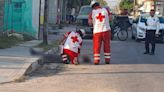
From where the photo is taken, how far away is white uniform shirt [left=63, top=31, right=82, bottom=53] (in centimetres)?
1565

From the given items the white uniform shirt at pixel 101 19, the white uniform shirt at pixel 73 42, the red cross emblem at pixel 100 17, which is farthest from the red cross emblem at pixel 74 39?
the red cross emblem at pixel 100 17

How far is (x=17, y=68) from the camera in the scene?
43.6ft

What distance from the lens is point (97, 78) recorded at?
1273cm

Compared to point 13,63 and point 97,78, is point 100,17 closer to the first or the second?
point 13,63

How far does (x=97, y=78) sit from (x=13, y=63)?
2.57m

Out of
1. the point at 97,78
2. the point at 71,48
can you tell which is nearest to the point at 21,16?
the point at 71,48

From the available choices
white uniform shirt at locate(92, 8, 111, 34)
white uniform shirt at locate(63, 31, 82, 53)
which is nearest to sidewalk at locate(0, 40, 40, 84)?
white uniform shirt at locate(63, 31, 82, 53)

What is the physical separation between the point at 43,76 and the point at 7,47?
19.7ft

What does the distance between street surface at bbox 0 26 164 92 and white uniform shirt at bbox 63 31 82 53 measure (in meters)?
0.55

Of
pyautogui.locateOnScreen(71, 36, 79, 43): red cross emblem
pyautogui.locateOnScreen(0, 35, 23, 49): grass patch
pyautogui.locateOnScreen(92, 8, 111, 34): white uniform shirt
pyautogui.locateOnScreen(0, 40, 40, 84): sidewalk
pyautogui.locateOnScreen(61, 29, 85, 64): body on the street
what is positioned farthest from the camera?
pyautogui.locateOnScreen(0, 35, 23, 49): grass patch

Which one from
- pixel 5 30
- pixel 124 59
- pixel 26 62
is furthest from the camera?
pixel 5 30

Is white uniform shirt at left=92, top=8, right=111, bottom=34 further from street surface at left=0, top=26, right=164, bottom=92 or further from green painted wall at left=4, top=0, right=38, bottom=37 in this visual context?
green painted wall at left=4, top=0, right=38, bottom=37

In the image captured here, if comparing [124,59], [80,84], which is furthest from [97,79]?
[124,59]

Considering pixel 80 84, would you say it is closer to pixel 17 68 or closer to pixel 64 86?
pixel 64 86
